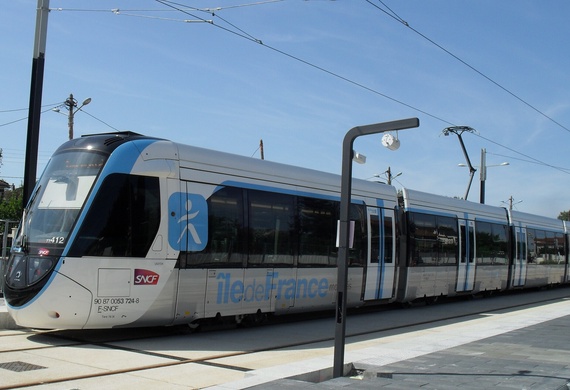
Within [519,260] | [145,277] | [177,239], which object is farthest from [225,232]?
[519,260]

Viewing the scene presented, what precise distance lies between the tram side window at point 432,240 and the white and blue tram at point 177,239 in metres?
1.50

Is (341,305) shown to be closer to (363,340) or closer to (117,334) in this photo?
(363,340)

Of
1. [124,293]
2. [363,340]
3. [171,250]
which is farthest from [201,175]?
[363,340]

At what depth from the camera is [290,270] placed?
13.3m

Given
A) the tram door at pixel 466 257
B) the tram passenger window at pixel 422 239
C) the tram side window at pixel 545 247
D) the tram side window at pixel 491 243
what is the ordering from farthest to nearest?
the tram side window at pixel 545 247 → the tram side window at pixel 491 243 → the tram door at pixel 466 257 → the tram passenger window at pixel 422 239

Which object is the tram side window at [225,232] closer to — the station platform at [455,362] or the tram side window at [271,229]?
the tram side window at [271,229]

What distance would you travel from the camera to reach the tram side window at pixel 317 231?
45.1ft

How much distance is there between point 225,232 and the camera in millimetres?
11797

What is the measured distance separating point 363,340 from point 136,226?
481 centimetres

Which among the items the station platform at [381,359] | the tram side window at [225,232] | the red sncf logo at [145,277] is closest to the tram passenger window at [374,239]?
the station platform at [381,359]

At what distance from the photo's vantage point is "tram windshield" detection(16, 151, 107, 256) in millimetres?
9898

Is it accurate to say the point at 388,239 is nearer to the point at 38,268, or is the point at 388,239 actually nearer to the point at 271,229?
the point at 271,229

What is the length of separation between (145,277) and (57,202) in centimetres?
188

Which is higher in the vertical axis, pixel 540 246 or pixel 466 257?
pixel 540 246
